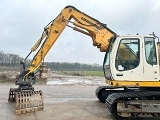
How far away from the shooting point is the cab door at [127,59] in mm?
9109

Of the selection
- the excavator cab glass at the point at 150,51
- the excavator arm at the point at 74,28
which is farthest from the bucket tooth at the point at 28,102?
the excavator cab glass at the point at 150,51

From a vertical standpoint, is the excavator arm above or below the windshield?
above

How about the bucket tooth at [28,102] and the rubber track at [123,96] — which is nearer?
the rubber track at [123,96]

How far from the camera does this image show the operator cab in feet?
29.7

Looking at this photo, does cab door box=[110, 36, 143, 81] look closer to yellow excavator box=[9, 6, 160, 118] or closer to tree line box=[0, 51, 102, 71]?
yellow excavator box=[9, 6, 160, 118]

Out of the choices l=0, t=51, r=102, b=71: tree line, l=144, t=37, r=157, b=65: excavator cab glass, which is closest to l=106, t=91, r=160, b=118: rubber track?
l=144, t=37, r=157, b=65: excavator cab glass

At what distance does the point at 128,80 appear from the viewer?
9.12 metres

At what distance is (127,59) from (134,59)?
226 mm

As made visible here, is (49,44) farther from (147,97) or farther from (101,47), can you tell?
(147,97)

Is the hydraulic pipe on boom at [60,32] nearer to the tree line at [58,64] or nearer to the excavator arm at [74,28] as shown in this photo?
the excavator arm at [74,28]

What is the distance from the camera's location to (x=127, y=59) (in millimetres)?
9289

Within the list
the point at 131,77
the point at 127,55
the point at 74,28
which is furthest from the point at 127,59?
the point at 74,28

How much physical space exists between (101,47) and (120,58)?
183 cm

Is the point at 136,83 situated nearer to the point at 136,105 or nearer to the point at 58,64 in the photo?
the point at 136,105
